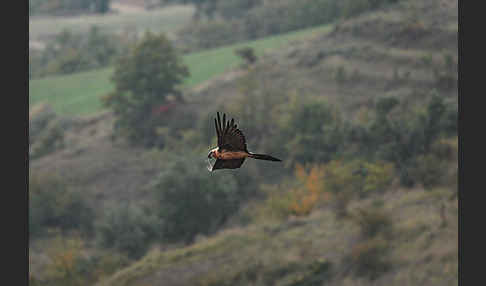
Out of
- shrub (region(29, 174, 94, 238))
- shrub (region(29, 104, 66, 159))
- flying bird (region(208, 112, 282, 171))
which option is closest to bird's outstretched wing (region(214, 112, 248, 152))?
flying bird (region(208, 112, 282, 171))

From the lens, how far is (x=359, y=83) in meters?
75.5

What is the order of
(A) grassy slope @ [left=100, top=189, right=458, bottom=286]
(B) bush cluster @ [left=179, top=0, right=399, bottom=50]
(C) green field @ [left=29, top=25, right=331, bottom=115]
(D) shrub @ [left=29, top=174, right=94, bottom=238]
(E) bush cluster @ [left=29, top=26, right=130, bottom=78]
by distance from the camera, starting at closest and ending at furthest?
(A) grassy slope @ [left=100, top=189, right=458, bottom=286] < (D) shrub @ [left=29, top=174, right=94, bottom=238] < (C) green field @ [left=29, top=25, right=331, bottom=115] < (B) bush cluster @ [left=179, top=0, right=399, bottom=50] < (E) bush cluster @ [left=29, top=26, right=130, bottom=78]

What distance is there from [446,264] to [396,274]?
2785 mm

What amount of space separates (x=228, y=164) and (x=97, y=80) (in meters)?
89.7

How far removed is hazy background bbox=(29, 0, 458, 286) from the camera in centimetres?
4431

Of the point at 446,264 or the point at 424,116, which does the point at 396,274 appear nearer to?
the point at 446,264

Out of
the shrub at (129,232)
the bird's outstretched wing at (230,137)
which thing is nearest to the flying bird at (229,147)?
the bird's outstretched wing at (230,137)

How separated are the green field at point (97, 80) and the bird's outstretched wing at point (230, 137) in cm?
7709

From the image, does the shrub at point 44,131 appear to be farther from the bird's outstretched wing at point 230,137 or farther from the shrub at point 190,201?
the bird's outstretched wing at point 230,137

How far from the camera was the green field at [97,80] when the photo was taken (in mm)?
90250

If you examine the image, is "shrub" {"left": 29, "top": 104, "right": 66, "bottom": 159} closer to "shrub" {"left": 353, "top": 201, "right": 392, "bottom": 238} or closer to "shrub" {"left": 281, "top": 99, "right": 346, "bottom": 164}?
"shrub" {"left": 281, "top": 99, "right": 346, "bottom": 164}

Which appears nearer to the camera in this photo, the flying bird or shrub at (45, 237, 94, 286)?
the flying bird

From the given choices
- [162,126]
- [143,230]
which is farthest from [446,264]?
[162,126]

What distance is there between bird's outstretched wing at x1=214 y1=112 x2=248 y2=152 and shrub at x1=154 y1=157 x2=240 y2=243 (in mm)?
44449
